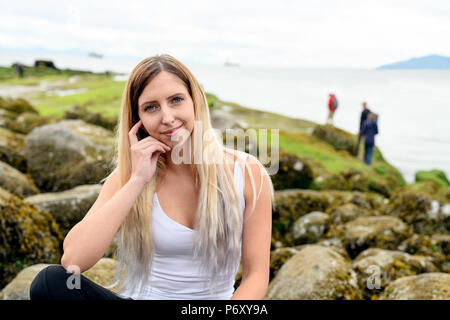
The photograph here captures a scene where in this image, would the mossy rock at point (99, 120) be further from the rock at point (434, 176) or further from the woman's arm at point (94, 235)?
the woman's arm at point (94, 235)

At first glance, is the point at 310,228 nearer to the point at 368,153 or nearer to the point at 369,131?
the point at 369,131

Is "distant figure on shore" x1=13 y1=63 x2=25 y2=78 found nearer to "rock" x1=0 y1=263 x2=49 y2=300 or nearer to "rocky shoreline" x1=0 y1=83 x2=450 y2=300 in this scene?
"rocky shoreline" x1=0 y1=83 x2=450 y2=300

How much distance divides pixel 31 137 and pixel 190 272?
7.69 metres

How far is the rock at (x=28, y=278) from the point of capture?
14.3 ft

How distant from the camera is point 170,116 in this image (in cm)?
304

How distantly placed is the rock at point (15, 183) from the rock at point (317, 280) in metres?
5.48

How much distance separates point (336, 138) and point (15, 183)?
15.4 metres

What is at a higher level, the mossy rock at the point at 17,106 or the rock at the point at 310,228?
the mossy rock at the point at 17,106

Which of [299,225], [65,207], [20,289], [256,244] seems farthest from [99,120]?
[256,244]

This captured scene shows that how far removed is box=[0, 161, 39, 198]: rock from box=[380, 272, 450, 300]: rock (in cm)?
673

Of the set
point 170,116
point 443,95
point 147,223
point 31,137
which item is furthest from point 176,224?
point 443,95

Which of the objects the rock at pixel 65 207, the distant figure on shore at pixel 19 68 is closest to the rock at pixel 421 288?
the rock at pixel 65 207

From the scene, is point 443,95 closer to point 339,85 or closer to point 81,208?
point 339,85

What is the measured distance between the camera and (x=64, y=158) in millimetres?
9336
